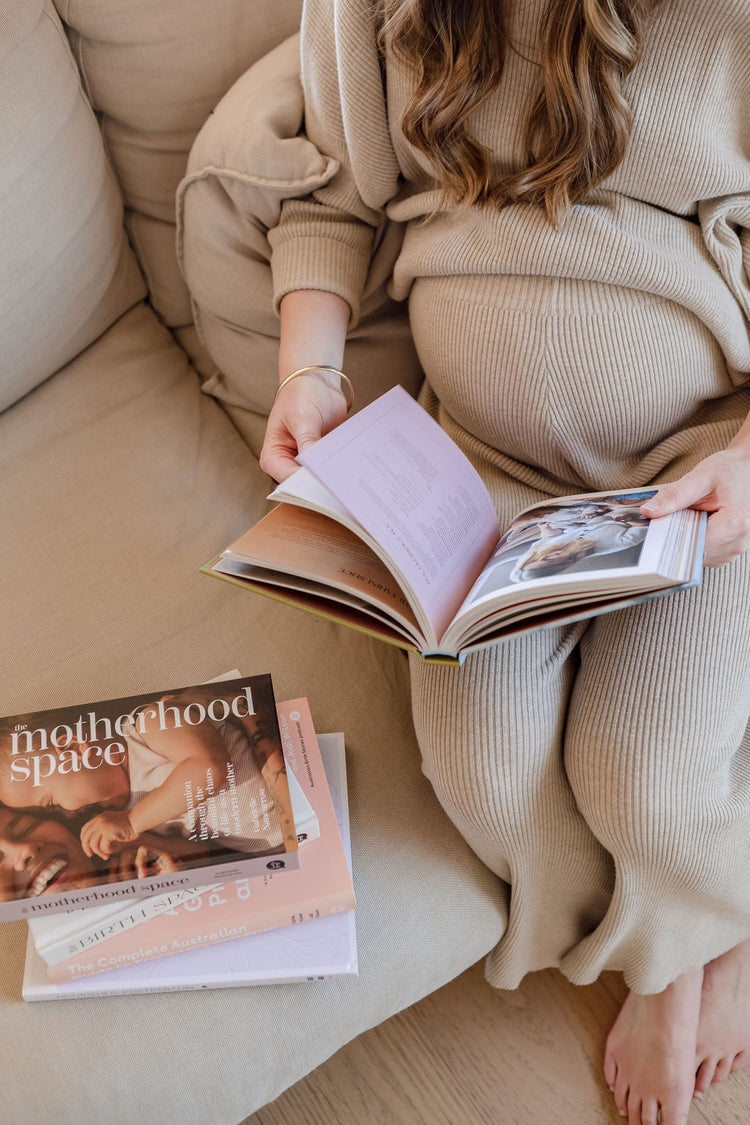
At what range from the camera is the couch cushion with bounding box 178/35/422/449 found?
875mm

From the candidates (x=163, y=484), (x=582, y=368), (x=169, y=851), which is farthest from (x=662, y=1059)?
(x=163, y=484)

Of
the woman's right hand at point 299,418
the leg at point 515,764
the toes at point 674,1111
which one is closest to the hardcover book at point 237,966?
the leg at point 515,764

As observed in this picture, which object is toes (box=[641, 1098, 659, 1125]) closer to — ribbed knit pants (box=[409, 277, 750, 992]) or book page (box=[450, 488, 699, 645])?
ribbed knit pants (box=[409, 277, 750, 992])

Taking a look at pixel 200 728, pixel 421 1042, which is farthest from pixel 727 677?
pixel 421 1042

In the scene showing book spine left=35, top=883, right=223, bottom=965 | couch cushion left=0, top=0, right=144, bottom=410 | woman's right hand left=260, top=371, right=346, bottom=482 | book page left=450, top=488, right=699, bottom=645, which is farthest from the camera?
couch cushion left=0, top=0, right=144, bottom=410

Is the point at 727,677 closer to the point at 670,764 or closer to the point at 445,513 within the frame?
the point at 670,764

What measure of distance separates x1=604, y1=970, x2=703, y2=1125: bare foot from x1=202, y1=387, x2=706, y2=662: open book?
0.56 meters

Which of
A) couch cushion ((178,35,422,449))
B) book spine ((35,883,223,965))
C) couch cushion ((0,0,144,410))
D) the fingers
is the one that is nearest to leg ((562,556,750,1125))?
the fingers

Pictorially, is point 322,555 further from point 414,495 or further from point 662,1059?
point 662,1059

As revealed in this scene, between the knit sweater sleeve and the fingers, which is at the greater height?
the knit sweater sleeve

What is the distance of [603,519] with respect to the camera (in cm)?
63

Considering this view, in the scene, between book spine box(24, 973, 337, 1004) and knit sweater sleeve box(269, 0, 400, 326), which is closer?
book spine box(24, 973, 337, 1004)

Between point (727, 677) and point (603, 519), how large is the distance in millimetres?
197

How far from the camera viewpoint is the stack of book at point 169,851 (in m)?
0.62
